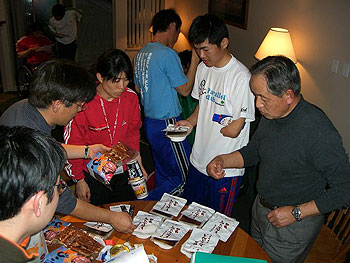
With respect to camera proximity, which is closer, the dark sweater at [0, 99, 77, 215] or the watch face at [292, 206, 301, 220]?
the dark sweater at [0, 99, 77, 215]

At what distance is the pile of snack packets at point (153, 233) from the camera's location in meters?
1.62

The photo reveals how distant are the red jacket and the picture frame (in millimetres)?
2899

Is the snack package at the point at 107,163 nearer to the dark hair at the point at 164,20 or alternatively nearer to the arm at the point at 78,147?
the arm at the point at 78,147

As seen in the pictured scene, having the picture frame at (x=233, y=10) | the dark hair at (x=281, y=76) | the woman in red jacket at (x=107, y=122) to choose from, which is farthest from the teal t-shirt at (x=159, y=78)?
the picture frame at (x=233, y=10)

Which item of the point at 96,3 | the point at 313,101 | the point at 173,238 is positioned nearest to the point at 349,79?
the point at 313,101

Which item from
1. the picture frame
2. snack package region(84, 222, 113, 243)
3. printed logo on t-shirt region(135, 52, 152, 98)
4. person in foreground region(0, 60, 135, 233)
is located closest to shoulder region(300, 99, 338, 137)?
person in foreground region(0, 60, 135, 233)

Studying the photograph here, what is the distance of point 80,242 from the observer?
168cm

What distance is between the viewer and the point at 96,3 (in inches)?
334

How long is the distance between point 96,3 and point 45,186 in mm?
8240

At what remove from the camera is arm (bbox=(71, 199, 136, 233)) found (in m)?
1.66

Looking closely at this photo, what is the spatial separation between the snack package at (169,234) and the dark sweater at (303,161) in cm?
49

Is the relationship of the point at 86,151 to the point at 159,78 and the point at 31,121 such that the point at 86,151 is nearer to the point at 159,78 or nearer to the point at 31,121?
the point at 31,121

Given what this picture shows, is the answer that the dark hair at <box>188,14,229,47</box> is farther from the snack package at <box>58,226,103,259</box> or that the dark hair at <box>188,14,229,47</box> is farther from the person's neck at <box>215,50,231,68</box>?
the snack package at <box>58,226,103,259</box>

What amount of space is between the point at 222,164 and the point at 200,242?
51 cm
